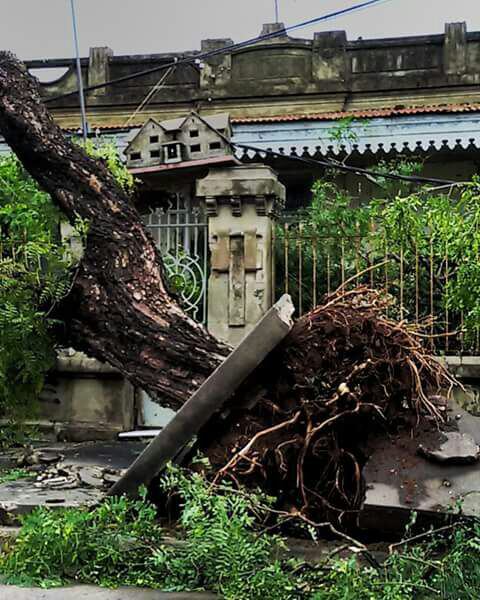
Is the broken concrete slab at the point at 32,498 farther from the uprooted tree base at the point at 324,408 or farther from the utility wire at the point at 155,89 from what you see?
the utility wire at the point at 155,89

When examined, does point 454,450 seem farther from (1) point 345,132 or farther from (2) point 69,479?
(1) point 345,132

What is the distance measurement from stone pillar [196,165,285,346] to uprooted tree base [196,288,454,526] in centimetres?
299

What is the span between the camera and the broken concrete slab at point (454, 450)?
3590 mm

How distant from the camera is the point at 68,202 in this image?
16.8 ft

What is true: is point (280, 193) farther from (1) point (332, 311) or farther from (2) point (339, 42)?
(2) point (339, 42)

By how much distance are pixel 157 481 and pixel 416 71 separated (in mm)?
13778

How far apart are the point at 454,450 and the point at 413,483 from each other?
259mm

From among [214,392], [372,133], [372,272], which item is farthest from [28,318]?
[372,133]

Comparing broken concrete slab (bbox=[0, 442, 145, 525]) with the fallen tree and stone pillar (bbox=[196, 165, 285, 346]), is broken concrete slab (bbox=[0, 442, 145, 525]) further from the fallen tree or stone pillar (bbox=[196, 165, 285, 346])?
stone pillar (bbox=[196, 165, 285, 346])

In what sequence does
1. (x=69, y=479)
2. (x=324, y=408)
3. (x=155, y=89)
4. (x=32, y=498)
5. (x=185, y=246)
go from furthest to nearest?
(x=155, y=89) → (x=185, y=246) → (x=69, y=479) → (x=32, y=498) → (x=324, y=408)

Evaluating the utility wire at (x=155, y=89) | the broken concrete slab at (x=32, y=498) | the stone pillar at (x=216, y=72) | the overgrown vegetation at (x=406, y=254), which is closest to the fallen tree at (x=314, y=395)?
the broken concrete slab at (x=32, y=498)

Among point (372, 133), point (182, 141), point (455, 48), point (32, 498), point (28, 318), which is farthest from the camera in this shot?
point (455, 48)

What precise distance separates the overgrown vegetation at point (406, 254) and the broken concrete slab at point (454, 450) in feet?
7.16

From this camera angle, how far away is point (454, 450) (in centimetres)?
363
